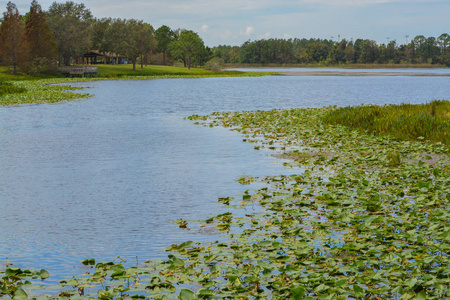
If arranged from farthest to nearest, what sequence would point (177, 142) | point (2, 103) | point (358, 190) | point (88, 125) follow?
point (2, 103), point (88, 125), point (177, 142), point (358, 190)

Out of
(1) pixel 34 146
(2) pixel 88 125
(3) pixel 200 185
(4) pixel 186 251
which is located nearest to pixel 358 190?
(3) pixel 200 185

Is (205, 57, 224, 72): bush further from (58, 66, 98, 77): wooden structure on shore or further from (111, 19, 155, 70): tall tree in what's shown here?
(58, 66, 98, 77): wooden structure on shore

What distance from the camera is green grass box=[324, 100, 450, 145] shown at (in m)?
19.8

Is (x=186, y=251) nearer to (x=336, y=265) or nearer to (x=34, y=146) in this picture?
(x=336, y=265)

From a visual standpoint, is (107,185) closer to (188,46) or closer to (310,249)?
(310,249)

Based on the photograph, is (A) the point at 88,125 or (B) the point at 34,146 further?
(A) the point at 88,125

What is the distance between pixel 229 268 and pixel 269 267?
58 centimetres

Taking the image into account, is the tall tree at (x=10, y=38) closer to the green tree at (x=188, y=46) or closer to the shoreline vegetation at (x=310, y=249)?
the green tree at (x=188, y=46)

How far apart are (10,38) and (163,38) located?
105 meters

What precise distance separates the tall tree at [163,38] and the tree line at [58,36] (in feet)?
150

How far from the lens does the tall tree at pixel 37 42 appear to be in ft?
300

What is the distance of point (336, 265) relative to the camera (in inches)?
284

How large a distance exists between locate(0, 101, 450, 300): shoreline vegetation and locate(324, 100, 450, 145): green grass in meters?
4.79

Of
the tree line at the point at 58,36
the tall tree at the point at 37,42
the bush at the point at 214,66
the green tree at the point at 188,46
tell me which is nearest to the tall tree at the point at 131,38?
the tree line at the point at 58,36
